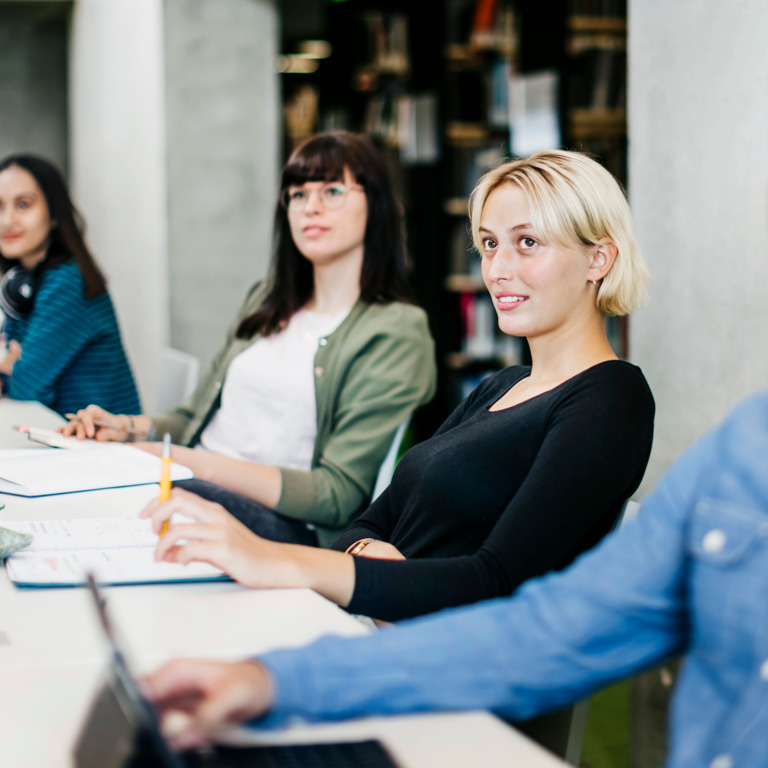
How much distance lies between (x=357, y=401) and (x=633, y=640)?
1304mm

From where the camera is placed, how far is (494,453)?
4.58 feet

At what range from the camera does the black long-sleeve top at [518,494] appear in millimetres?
1191

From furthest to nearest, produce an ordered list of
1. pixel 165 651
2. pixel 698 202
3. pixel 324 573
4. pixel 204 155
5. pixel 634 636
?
pixel 204 155 → pixel 698 202 → pixel 324 573 → pixel 165 651 → pixel 634 636

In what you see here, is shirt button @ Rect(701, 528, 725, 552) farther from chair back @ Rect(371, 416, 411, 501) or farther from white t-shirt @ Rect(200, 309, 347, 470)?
white t-shirt @ Rect(200, 309, 347, 470)

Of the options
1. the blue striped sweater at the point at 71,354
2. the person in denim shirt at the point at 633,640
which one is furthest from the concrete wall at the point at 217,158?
the person in denim shirt at the point at 633,640

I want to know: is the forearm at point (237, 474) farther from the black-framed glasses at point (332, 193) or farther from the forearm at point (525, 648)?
the forearm at point (525, 648)

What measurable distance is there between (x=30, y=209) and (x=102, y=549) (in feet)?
7.26

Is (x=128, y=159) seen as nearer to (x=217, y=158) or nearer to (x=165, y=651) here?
(x=217, y=158)

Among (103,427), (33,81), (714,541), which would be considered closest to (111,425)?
(103,427)

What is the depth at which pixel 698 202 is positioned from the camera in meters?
1.92

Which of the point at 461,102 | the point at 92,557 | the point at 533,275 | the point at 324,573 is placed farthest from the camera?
the point at 461,102

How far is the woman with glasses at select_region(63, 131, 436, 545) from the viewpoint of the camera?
197 cm

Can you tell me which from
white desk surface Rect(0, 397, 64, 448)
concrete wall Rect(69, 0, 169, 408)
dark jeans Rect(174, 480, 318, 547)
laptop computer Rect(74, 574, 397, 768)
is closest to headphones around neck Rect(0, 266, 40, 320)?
white desk surface Rect(0, 397, 64, 448)

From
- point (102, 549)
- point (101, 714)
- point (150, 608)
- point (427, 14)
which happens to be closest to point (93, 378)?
point (102, 549)
